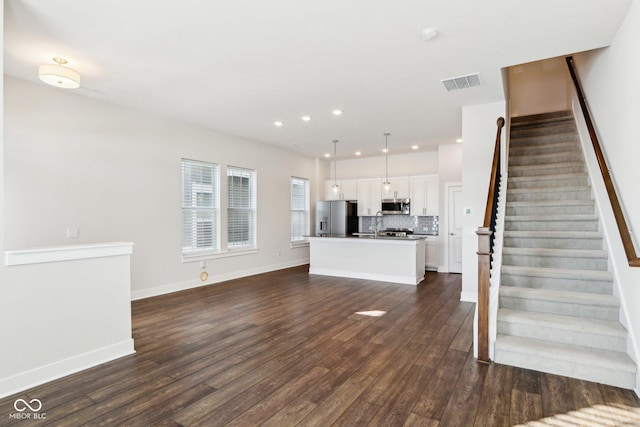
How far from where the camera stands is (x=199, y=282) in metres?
6.17

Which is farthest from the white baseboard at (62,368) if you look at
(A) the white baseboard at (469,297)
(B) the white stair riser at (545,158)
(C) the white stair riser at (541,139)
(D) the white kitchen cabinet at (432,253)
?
(D) the white kitchen cabinet at (432,253)

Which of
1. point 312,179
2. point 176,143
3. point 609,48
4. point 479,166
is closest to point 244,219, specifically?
point 176,143

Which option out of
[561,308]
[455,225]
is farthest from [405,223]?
[561,308]

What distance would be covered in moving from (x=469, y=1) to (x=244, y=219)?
574 centimetres

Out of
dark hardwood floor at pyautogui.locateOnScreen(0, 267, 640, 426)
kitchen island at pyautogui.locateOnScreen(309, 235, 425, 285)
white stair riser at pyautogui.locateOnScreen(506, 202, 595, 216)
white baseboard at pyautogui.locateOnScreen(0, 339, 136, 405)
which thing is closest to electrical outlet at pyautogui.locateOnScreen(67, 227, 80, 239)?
dark hardwood floor at pyautogui.locateOnScreen(0, 267, 640, 426)

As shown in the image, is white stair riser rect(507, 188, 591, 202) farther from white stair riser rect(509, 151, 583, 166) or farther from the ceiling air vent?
the ceiling air vent

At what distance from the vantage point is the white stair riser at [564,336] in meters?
2.78

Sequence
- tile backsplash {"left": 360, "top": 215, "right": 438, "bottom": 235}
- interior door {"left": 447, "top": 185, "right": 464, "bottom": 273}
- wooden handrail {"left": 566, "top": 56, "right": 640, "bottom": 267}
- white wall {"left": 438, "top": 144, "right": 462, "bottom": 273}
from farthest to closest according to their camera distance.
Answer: tile backsplash {"left": 360, "top": 215, "right": 438, "bottom": 235}
white wall {"left": 438, "top": 144, "right": 462, "bottom": 273}
interior door {"left": 447, "top": 185, "right": 464, "bottom": 273}
wooden handrail {"left": 566, "top": 56, "right": 640, "bottom": 267}

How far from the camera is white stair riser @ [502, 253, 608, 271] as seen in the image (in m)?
3.46

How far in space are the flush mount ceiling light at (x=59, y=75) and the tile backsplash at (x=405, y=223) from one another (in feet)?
23.3

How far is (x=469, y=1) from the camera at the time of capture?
2.56 metres

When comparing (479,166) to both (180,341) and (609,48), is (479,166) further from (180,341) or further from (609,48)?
(180,341)

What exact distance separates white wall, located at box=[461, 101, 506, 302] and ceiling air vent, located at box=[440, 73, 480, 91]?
0.92 meters

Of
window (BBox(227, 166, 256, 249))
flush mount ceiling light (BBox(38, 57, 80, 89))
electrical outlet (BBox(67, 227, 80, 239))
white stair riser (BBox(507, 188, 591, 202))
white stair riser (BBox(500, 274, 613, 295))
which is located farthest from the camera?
window (BBox(227, 166, 256, 249))
